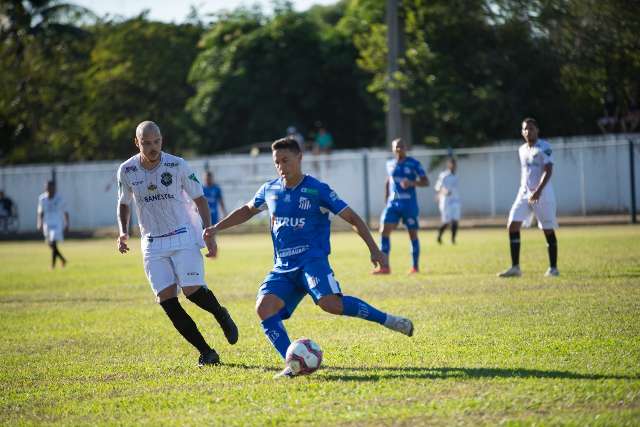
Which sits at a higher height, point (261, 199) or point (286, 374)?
point (261, 199)

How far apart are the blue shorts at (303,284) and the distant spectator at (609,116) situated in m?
29.0

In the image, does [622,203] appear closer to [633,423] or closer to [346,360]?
[346,360]

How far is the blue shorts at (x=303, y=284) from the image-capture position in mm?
7625

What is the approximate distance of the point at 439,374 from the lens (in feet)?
23.7

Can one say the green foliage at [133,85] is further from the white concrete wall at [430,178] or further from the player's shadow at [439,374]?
the player's shadow at [439,374]

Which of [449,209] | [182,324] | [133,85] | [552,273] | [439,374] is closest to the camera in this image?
[439,374]

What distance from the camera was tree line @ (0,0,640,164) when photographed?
1339 inches

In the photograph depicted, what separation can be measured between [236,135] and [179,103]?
6.10 m

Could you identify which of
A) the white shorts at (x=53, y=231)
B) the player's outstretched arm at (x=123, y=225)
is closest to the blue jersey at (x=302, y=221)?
the player's outstretched arm at (x=123, y=225)

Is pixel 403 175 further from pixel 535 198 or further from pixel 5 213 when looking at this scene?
pixel 5 213

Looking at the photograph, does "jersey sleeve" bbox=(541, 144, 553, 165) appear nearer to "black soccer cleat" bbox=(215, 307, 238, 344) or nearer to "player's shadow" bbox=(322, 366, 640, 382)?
"black soccer cleat" bbox=(215, 307, 238, 344)

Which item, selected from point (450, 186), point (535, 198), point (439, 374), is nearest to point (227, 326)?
point (439, 374)

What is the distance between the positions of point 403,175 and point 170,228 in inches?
340

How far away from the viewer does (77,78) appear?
47375mm
